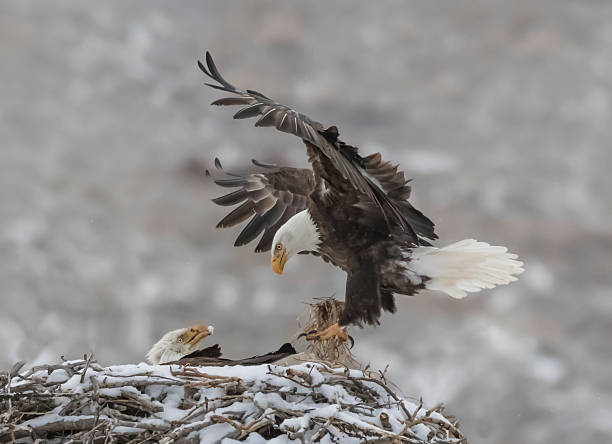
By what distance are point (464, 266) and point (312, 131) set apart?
4.89ft

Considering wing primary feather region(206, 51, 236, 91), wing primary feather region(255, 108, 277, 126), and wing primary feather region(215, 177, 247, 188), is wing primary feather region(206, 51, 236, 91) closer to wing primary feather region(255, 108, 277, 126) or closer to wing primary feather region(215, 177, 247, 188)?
wing primary feather region(255, 108, 277, 126)

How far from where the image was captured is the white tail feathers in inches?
208

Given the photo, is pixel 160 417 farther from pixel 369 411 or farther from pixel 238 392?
pixel 369 411

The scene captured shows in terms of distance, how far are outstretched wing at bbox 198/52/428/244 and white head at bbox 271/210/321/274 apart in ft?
1.33

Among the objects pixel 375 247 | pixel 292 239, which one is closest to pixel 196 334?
pixel 292 239

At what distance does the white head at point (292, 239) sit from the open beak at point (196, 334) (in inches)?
28.5

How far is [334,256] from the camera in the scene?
538 centimetres

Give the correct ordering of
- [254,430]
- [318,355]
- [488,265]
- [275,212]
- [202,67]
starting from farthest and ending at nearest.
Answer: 1. [275,212]
2. [488,265]
3. [318,355]
4. [202,67]
5. [254,430]

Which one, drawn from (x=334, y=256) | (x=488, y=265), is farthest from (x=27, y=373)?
(x=488, y=265)

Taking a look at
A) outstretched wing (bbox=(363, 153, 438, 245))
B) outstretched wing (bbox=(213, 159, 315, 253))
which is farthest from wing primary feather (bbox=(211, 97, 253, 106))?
outstretched wing (bbox=(213, 159, 315, 253))

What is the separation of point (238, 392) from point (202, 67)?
68.4 inches

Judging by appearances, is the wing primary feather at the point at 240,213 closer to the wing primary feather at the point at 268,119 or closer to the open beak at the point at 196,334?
the open beak at the point at 196,334

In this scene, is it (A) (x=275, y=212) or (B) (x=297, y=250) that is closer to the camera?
(B) (x=297, y=250)

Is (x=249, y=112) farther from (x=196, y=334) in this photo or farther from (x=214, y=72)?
(x=196, y=334)
